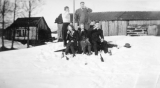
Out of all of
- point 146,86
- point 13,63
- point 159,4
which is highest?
point 159,4

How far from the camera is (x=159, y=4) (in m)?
2.46

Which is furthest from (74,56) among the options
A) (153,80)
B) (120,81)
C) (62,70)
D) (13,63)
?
A: (153,80)

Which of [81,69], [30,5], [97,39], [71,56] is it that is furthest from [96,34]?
[30,5]

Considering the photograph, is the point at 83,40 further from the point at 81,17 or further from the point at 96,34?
the point at 81,17

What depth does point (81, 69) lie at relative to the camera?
237 centimetres

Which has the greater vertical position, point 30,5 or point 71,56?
point 30,5

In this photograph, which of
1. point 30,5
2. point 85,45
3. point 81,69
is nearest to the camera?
point 81,69

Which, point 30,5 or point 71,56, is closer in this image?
point 30,5

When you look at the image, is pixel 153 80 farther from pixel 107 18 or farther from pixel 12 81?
pixel 107 18

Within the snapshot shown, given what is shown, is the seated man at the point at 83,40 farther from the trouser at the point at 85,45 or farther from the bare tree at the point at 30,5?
the bare tree at the point at 30,5

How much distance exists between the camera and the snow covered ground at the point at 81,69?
1.87 metres

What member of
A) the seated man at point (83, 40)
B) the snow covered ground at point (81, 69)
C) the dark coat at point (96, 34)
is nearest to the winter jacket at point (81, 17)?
the seated man at point (83, 40)

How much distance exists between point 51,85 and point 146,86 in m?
0.98

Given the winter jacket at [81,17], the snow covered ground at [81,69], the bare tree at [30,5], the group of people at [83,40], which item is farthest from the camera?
the winter jacket at [81,17]
